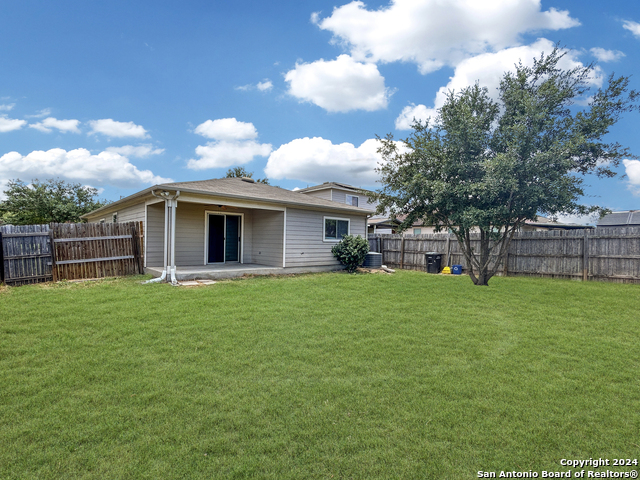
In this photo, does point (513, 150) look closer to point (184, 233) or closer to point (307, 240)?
point (307, 240)

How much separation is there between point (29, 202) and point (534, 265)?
28.0 m

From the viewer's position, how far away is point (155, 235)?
10297mm

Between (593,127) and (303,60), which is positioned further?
(303,60)

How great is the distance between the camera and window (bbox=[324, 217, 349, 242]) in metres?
12.5

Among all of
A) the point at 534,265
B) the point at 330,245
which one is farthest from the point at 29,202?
the point at 534,265

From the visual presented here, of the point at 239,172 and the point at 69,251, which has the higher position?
the point at 239,172

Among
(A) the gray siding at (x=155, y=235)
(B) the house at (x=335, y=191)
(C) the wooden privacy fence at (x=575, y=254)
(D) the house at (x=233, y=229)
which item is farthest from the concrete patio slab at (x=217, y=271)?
(B) the house at (x=335, y=191)

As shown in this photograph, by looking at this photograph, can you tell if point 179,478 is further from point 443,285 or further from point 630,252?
point 630,252

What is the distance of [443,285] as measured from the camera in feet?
30.0

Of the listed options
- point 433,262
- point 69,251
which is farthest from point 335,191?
point 69,251

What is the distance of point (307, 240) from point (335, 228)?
62.6 inches

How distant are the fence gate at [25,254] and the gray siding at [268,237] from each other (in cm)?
619

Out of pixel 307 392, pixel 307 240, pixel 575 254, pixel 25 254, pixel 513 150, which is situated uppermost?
pixel 513 150

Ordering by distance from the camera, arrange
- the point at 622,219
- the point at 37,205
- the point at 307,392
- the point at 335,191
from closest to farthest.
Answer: the point at 307,392 < the point at 37,205 < the point at 622,219 < the point at 335,191
